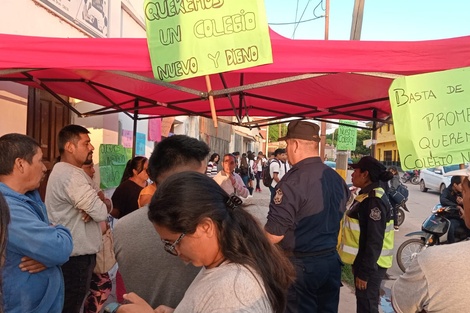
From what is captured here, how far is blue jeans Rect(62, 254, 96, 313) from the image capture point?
2922 mm

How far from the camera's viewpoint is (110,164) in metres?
5.96

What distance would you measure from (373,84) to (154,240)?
9.30 ft

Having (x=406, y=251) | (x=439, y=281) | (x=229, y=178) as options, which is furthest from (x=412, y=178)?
(x=439, y=281)

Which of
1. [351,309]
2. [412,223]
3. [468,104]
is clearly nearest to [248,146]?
[412,223]

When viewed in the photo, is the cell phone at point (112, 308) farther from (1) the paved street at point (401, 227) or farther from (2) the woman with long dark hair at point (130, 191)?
(2) the woman with long dark hair at point (130, 191)

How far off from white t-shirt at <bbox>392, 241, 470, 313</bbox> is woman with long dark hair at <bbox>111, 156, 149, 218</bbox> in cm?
305

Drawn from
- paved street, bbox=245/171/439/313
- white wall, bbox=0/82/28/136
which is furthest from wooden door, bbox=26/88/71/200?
paved street, bbox=245/171/439/313

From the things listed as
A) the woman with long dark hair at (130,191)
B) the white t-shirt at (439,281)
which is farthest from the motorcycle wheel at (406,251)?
the white t-shirt at (439,281)

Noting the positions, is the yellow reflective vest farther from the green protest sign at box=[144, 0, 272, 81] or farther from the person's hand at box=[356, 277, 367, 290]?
the green protest sign at box=[144, 0, 272, 81]

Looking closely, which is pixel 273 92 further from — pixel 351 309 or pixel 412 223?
pixel 412 223

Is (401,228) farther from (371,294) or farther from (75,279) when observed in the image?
(75,279)

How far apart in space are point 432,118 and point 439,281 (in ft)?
3.39

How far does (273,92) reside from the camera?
4262 mm

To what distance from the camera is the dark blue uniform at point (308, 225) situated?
2.78m
